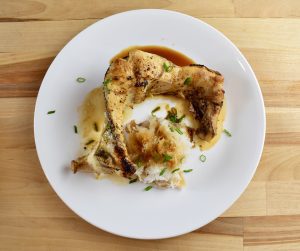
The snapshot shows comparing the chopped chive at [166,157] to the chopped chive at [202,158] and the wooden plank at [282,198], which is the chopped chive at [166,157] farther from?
the wooden plank at [282,198]

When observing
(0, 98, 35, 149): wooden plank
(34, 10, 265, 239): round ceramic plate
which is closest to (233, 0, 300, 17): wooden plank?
(34, 10, 265, 239): round ceramic plate

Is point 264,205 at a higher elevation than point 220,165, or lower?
lower

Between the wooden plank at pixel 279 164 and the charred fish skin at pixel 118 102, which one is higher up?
the charred fish skin at pixel 118 102

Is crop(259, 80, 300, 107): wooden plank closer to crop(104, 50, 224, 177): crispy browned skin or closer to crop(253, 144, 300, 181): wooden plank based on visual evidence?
crop(253, 144, 300, 181): wooden plank

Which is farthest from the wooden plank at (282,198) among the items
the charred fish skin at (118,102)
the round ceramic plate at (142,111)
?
the charred fish skin at (118,102)

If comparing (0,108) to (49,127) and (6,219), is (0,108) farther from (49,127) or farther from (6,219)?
(6,219)

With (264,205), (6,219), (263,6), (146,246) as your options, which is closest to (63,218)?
(6,219)
